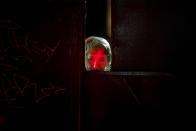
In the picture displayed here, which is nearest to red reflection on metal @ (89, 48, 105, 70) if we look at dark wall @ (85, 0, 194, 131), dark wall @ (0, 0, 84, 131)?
dark wall @ (85, 0, 194, 131)

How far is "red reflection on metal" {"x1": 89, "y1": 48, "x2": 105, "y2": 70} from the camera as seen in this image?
234 centimetres

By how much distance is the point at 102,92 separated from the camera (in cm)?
186

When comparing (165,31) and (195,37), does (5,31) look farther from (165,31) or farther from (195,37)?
(195,37)

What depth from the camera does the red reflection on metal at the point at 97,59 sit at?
2.34 metres

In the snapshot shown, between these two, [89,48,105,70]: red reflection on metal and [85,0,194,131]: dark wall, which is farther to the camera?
[89,48,105,70]: red reflection on metal

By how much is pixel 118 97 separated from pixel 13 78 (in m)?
1.43

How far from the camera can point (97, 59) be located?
2363 millimetres

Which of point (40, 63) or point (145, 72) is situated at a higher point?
point (40, 63)

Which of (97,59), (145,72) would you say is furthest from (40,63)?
(145,72)

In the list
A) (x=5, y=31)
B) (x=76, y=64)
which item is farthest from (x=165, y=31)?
(x=5, y=31)

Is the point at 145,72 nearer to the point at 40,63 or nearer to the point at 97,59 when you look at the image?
the point at 97,59

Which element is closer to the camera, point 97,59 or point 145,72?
point 145,72

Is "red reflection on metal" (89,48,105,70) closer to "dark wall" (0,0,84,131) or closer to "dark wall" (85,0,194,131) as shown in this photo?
"dark wall" (85,0,194,131)

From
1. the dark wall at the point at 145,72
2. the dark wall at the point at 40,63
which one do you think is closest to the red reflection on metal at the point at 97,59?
the dark wall at the point at 145,72
